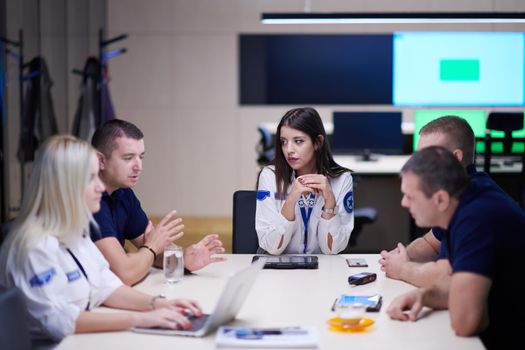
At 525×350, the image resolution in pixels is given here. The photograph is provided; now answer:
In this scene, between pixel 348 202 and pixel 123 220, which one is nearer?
pixel 123 220

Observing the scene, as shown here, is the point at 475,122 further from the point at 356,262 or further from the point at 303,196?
the point at 356,262

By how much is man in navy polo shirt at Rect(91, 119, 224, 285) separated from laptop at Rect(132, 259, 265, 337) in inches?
23.2

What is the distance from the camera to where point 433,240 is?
3.15 m

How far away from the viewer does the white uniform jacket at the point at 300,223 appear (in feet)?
10.9

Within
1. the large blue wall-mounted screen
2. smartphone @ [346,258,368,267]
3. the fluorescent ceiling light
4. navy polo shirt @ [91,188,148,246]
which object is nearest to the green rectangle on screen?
the large blue wall-mounted screen

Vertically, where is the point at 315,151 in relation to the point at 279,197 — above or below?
above

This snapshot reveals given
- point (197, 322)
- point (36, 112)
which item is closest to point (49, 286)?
point (197, 322)

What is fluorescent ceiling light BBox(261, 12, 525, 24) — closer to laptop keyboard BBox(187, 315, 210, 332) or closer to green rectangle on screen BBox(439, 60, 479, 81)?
green rectangle on screen BBox(439, 60, 479, 81)

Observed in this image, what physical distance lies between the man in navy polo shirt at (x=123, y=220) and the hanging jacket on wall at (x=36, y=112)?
9.56 feet

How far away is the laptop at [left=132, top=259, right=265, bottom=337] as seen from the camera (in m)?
2.02

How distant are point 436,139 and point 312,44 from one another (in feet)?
20.7

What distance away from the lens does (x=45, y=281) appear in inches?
83.0

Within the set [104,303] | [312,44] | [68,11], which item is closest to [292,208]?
[104,303]

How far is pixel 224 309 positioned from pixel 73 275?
0.45m
